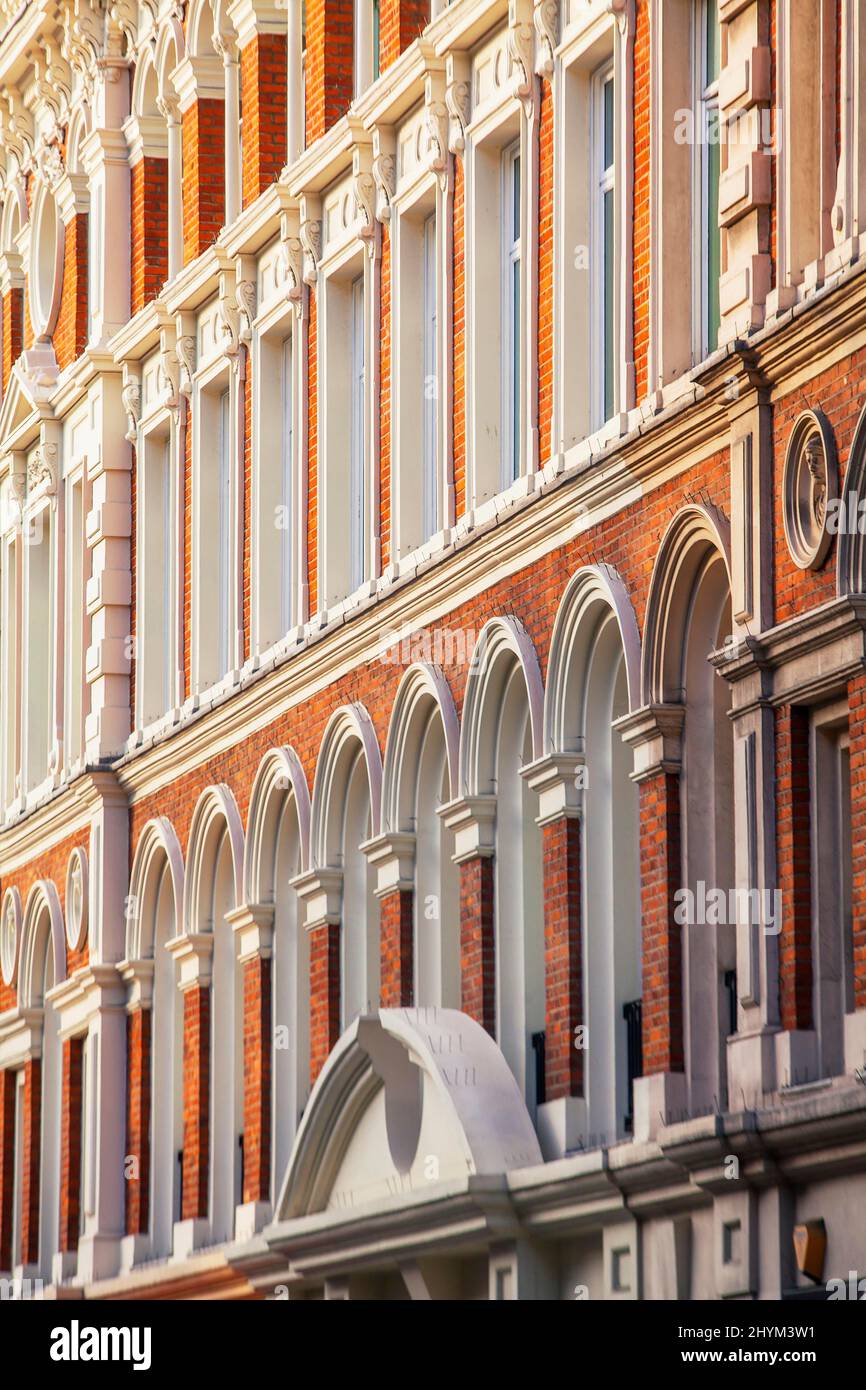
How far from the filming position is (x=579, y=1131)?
21.2m

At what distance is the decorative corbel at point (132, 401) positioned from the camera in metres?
32.4

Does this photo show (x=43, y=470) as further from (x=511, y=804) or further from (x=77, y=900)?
(x=511, y=804)

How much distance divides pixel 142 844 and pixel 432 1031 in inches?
352

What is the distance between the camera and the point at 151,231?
1277 inches

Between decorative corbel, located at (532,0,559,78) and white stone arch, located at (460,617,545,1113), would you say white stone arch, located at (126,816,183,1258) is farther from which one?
decorative corbel, located at (532,0,559,78)

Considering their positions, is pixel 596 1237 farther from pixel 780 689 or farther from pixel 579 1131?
pixel 780 689

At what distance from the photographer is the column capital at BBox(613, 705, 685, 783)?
1995 centimetres

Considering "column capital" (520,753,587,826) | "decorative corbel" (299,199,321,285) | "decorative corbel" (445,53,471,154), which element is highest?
"decorative corbel" (299,199,321,285)

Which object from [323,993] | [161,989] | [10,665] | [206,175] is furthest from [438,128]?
[10,665]

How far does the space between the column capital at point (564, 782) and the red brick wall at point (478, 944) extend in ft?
4.33

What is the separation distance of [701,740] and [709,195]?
3422 mm

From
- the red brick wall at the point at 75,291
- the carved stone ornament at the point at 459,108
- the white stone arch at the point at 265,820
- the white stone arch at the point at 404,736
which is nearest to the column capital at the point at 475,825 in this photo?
the white stone arch at the point at 404,736

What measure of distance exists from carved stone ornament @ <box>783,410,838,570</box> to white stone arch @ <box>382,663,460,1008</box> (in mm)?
5545

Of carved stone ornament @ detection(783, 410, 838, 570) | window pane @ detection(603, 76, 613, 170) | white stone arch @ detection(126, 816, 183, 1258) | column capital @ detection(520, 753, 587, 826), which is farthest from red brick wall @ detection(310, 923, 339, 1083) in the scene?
carved stone ornament @ detection(783, 410, 838, 570)
